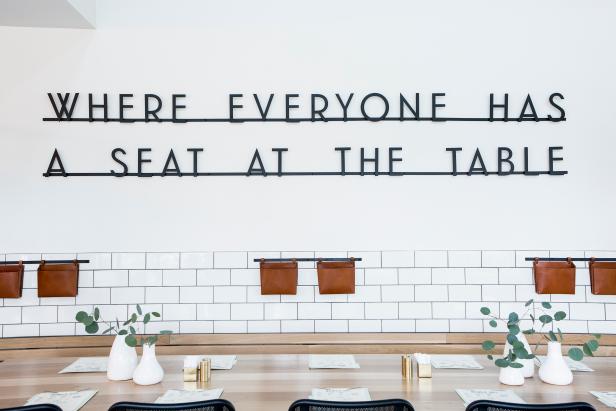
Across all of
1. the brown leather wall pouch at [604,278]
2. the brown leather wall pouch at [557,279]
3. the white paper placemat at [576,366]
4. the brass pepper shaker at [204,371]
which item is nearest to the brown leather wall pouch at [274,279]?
the brass pepper shaker at [204,371]

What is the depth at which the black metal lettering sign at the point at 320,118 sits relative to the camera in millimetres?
2865

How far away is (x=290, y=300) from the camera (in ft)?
9.36

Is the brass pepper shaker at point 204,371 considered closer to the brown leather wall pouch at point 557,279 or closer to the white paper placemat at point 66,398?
the white paper placemat at point 66,398

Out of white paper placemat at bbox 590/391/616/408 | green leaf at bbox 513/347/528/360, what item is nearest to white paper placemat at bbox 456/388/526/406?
green leaf at bbox 513/347/528/360

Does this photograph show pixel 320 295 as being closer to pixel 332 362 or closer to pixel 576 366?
pixel 332 362

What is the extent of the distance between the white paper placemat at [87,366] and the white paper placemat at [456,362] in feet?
4.92

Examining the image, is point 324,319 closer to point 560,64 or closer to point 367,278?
point 367,278

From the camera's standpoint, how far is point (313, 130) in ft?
9.52

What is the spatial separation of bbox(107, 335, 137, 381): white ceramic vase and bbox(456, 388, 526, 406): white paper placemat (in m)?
1.32

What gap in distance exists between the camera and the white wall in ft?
9.38

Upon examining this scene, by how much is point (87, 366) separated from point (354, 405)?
4.52 feet

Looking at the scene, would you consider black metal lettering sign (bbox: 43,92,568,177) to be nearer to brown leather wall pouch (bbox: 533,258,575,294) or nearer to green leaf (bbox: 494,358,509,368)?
brown leather wall pouch (bbox: 533,258,575,294)

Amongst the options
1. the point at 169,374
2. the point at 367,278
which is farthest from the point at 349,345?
the point at 169,374

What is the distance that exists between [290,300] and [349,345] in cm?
43
